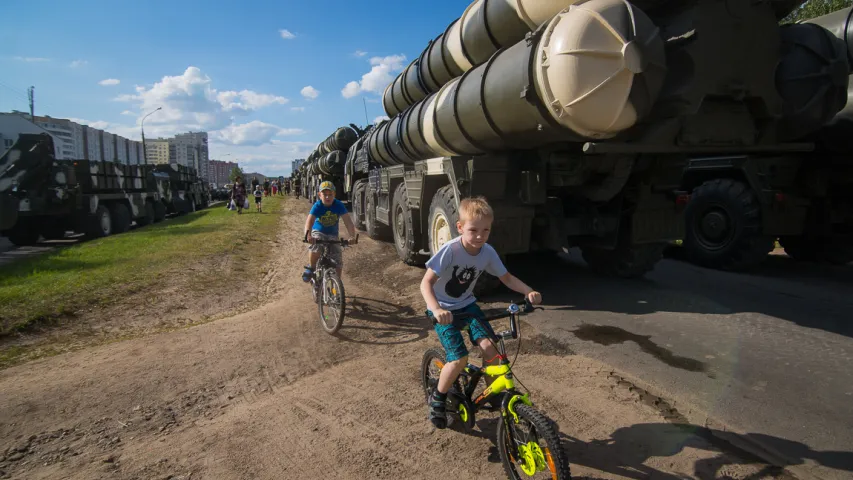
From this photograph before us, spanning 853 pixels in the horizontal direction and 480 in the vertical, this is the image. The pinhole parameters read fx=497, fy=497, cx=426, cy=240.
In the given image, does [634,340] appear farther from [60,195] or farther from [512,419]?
[60,195]

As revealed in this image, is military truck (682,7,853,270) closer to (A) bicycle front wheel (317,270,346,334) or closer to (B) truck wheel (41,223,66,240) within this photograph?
(A) bicycle front wheel (317,270,346,334)

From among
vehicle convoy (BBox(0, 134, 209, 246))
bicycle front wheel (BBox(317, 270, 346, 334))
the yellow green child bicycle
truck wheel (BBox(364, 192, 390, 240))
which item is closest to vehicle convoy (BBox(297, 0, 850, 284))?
bicycle front wheel (BBox(317, 270, 346, 334))

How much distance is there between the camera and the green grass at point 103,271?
5.58 m

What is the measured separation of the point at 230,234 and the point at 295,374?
8756mm

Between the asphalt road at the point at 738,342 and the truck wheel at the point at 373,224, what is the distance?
4650 mm

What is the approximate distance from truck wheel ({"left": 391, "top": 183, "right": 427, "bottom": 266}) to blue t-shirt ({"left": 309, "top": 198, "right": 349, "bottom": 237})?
213cm

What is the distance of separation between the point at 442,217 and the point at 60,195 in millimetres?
11459

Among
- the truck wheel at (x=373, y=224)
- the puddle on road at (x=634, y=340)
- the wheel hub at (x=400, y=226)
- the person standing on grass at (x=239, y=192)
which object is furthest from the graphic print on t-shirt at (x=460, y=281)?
the person standing on grass at (x=239, y=192)

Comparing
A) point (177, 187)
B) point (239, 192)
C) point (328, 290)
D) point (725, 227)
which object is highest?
point (177, 187)

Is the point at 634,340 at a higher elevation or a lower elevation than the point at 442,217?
lower

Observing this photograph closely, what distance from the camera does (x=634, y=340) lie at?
4.61 meters

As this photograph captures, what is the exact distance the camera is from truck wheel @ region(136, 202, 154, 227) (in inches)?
685

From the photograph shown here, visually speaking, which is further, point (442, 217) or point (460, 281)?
point (442, 217)

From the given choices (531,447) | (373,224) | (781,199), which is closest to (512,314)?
(531,447)
